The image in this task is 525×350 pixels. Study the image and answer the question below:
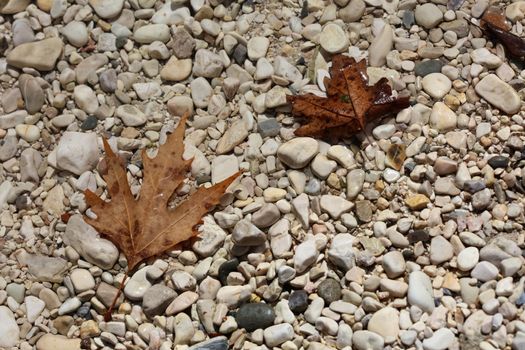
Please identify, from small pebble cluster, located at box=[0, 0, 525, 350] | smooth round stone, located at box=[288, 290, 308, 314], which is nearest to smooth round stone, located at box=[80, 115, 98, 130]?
small pebble cluster, located at box=[0, 0, 525, 350]

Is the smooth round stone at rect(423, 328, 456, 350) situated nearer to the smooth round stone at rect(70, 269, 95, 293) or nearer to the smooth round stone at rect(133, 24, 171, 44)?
the smooth round stone at rect(70, 269, 95, 293)

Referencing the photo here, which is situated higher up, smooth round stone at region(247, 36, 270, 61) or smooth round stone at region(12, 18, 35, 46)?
smooth round stone at region(247, 36, 270, 61)

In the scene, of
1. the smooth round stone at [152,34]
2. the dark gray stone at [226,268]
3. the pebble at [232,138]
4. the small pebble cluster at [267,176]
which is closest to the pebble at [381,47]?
the small pebble cluster at [267,176]

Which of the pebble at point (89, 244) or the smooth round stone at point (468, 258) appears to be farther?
the pebble at point (89, 244)

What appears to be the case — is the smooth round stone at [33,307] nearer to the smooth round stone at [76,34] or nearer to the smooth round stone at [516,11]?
the smooth round stone at [76,34]

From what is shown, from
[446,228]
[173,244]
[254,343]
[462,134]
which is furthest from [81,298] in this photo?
[462,134]

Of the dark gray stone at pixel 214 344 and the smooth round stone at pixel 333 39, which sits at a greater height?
the smooth round stone at pixel 333 39
